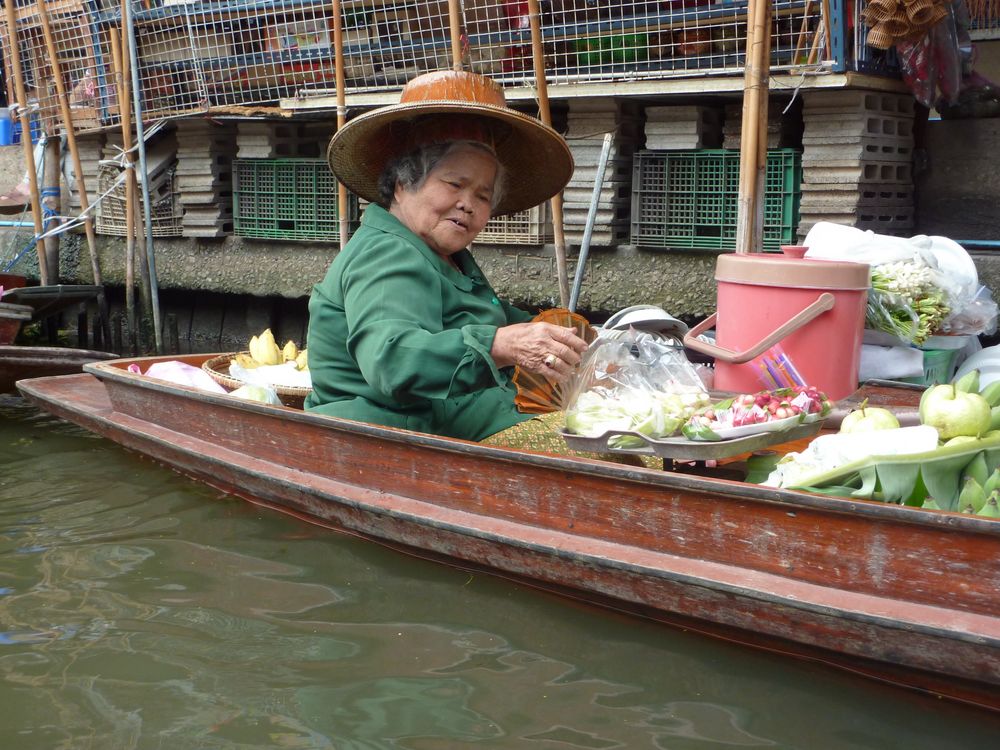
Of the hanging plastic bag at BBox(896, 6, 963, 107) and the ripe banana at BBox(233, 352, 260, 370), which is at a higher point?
the hanging plastic bag at BBox(896, 6, 963, 107)

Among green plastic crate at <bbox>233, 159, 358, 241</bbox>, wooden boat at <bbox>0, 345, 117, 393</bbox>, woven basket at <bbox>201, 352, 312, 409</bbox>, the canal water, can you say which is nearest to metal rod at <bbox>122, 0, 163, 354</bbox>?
green plastic crate at <bbox>233, 159, 358, 241</bbox>

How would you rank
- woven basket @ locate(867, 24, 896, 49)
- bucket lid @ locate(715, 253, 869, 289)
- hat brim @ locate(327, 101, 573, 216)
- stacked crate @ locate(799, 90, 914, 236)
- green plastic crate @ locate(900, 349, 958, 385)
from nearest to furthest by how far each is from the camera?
hat brim @ locate(327, 101, 573, 216), bucket lid @ locate(715, 253, 869, 289), green plastic crate @ locate(900, 349, 958, 385), woven basket @ locate(867, 24, 896, 49), stacked crate @ locate(799, 90, 914, 236)

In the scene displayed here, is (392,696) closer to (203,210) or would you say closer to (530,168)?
(530,168)

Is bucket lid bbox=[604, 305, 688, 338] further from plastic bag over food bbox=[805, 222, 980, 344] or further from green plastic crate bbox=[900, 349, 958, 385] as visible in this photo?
green plastic crate bbox=[900, 349, 958, 385]

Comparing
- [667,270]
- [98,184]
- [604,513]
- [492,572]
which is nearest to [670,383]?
[604,513]

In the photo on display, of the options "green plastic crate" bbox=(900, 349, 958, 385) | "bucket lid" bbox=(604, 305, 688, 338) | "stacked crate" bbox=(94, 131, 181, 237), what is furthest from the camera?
"stacked crate" bbox=(94, 131, 181, 237)

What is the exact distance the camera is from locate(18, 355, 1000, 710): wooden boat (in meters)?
2.37

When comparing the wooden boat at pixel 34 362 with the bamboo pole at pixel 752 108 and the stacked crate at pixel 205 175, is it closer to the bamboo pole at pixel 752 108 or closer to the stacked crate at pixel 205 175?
the stacked crate at pixel 205 175

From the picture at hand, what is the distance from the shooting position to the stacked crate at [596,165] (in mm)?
6219

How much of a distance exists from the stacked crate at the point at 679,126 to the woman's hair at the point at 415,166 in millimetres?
2927

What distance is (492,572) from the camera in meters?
3.30

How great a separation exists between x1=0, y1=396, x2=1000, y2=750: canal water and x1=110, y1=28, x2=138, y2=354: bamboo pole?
446cm

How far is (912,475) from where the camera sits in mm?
2541

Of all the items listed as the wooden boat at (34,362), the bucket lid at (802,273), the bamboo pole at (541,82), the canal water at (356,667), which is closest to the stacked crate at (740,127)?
the bamboo pole at (541,82)
